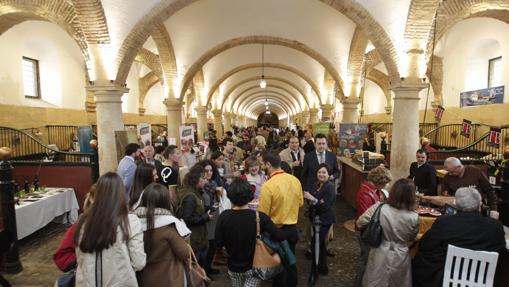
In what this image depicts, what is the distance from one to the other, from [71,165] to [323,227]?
5499mm

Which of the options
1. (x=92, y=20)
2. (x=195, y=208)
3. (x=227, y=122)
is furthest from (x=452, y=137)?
(x=227, y=122)

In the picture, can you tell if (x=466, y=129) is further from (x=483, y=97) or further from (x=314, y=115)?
(x=314, y=115)

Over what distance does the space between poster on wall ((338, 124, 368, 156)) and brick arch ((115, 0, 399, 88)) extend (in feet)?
5.18

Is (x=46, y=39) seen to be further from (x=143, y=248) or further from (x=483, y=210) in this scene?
(x=483, y=210)

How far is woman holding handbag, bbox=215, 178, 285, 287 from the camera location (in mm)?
2629

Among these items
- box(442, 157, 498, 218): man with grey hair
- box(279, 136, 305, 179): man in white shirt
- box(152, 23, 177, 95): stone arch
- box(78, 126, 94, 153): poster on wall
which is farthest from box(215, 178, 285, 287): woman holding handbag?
box(152, 23, 177, 95): stone arch

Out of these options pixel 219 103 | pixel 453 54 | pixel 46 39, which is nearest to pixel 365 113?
pixel 453 54

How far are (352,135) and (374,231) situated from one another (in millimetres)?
6039

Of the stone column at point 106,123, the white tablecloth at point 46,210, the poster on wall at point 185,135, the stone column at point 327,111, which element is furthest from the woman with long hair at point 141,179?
the stone column at point 327,111

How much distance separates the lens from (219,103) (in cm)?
2275

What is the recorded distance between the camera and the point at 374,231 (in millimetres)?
2828

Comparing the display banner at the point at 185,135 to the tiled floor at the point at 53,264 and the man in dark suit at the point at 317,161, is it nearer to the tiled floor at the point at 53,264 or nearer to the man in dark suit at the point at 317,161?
the tiled floor at the point at 53,264

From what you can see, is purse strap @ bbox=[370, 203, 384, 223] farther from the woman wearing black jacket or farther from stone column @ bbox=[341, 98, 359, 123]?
stone column @ bbox=[341, 98, 359, 123]

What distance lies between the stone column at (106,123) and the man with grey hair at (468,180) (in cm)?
702
